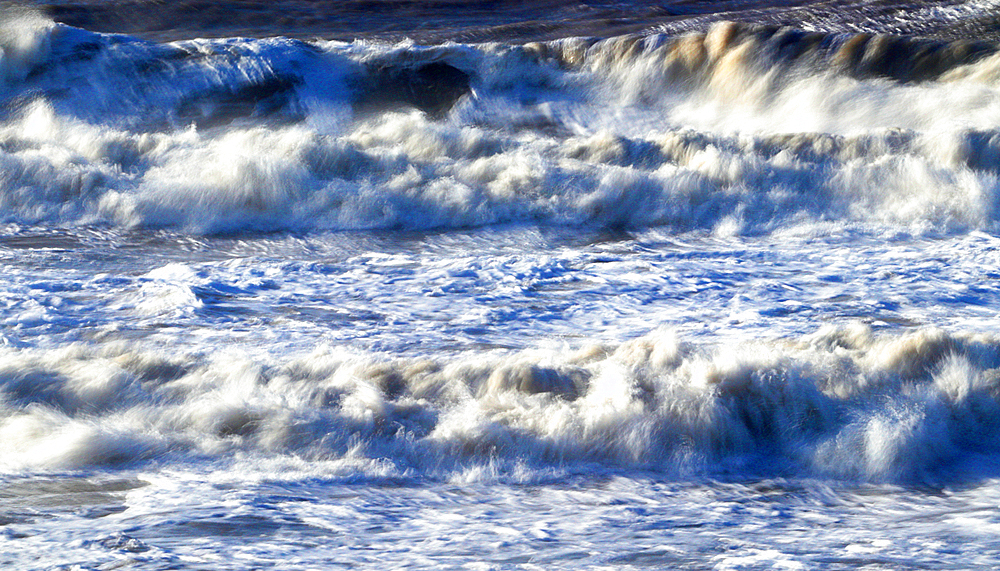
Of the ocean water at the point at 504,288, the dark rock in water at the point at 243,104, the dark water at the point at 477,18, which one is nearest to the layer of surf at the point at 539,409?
the ocean water at the point at 504,288

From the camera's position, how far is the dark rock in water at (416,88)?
27.5ft

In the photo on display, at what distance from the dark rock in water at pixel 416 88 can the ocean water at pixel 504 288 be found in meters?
0.03

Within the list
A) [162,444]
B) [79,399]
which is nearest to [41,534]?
[162,444]

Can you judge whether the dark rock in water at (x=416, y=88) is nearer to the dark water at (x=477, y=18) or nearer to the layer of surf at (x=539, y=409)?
the dark water at (x=477, y=18)

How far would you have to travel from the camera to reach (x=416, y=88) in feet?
28.1

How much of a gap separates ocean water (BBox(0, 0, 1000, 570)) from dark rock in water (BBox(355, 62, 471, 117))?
1.2 inches

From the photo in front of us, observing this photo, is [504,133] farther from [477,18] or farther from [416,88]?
[477,18]

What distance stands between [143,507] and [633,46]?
6901mm

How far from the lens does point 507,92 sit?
27.8 ft

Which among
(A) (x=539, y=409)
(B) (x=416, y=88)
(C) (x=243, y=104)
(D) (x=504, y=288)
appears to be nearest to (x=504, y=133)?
(B) (x=416, y=88)

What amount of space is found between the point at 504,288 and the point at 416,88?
4.04 meters

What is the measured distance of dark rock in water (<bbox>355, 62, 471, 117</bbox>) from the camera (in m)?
8.38

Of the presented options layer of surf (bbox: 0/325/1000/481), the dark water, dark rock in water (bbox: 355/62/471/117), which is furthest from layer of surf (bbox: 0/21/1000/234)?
layer of surf (bbox: 0/325/1000/481)

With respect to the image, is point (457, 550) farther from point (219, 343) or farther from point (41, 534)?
point (219, 343)
